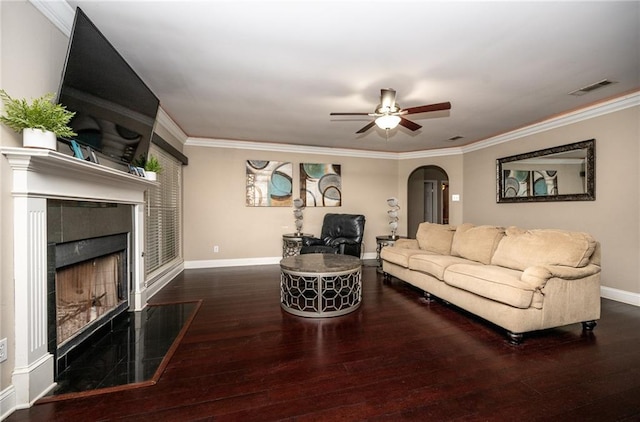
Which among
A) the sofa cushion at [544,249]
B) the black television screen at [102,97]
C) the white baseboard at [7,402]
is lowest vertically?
the white baseboard at [7,402]

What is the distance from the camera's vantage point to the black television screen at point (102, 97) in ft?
5.49

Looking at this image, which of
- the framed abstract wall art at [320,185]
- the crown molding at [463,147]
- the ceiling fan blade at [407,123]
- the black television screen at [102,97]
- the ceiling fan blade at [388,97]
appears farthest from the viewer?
the framed abstract wall art at [320,185]

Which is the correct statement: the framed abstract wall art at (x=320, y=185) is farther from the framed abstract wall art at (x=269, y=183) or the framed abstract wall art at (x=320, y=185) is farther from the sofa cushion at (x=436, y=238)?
the sofa cushion at (x=436, y=238)

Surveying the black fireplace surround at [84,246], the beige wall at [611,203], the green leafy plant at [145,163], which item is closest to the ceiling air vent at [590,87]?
the beige wall at [611,203]

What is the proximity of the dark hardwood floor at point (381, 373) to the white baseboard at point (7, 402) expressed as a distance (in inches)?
1.4

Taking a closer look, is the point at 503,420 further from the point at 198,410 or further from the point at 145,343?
the point at 145,343

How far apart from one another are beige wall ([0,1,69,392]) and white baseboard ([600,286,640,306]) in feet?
18.4

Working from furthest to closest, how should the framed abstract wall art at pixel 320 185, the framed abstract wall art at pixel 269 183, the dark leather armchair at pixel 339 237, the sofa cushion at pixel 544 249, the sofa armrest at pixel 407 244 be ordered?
1. the framed abstract wall art at pixel 320 185
2. the framed abstract wall art at pixel 269 183
3. the dark leather armchair at pixel 339 237
4. the sofa armrest at pixel 407 244
5. the sofa cushion at pixel 544 249

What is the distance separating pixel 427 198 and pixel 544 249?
17.4ft

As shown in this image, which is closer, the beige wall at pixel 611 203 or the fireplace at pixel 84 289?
the fireplace at pixel 84 289

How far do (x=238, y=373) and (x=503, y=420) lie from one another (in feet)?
5.14

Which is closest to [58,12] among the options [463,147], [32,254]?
[32,254]

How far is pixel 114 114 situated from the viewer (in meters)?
2.16

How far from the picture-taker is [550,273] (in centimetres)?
221
